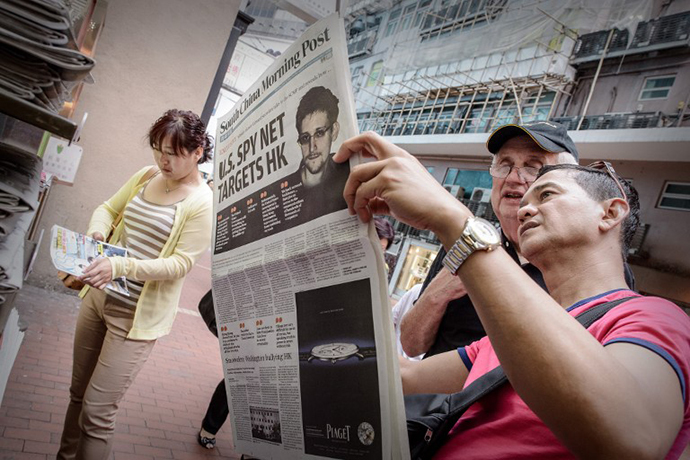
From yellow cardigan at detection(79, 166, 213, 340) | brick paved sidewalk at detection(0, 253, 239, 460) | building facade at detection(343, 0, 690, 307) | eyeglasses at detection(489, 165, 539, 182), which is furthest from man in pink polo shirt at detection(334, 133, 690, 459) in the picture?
building facade at detection(343, 0, 690, 307)

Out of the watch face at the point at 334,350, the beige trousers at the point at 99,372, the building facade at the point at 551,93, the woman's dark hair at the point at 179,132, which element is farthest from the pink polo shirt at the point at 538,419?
the building facade at the point at 551,93

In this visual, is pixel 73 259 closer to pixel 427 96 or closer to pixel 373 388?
pixel 373 388

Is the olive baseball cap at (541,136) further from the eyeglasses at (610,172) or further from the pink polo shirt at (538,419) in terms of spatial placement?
the pink polo shirt at (538,419)

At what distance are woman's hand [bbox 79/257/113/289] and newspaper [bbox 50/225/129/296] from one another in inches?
1.1

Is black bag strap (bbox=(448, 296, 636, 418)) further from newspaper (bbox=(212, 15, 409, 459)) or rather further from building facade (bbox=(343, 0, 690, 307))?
building facade (bbox=(343, 0, 690, 307))

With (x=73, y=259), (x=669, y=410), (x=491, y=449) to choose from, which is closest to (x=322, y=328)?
(x=491, y=449)

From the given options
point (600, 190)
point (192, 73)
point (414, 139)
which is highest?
point (414, 139)

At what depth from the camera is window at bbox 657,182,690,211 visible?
14.0 metres

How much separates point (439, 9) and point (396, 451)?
2579 centimetres

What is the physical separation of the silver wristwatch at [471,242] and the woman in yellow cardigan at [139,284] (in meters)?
1.83

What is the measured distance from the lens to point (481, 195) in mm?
20109

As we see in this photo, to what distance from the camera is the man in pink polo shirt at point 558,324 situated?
599 mm

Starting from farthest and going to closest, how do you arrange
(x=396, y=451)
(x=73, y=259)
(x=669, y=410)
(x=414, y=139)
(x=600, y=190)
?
(x=414, y=139) → (x=73, y=259) → (x=600, y=190) → (x=396, y=451) → (x=669, y=410)

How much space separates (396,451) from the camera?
31.1 inches
